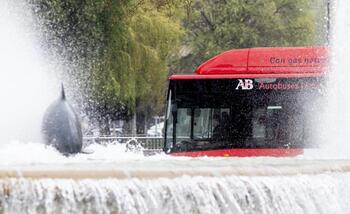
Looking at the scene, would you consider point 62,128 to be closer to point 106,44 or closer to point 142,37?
point 106,44

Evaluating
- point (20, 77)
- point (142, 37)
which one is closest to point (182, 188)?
point (20, 77)

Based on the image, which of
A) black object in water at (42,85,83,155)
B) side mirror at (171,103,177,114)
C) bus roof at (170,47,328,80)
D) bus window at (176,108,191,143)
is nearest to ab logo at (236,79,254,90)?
bus roof at (170,47,328,80)

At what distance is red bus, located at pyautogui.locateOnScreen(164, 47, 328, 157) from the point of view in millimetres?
16969

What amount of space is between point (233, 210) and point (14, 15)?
15.3 meters

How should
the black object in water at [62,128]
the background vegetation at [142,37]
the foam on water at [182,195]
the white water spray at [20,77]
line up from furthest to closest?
the background vegetation at [142,37]
the white water spray at [20,77]
the black object in water at [62,128]
the foam on water at [182,195]

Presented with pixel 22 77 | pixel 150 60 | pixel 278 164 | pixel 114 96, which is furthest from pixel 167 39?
pixel 278 164

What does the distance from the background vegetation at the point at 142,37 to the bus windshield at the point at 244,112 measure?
5993 mm

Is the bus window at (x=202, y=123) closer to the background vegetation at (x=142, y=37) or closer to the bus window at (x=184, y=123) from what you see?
the bus window at (x=184, y=123)

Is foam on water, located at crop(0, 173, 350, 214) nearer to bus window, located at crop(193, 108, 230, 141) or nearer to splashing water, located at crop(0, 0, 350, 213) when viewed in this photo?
splashing water, located at crop(0, 0, 350, 213)

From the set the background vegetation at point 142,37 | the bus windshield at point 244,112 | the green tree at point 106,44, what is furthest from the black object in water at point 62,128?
the background vegetation at point 142,37

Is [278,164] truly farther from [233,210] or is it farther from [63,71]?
[63,71]

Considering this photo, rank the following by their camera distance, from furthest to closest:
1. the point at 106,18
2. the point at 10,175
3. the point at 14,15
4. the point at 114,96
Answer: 1. the point at 114,96
2. the point at 106,18
3. the point at 14,15
4. the point at 10,175

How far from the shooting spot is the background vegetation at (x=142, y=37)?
2373cm

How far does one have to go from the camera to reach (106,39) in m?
25.2
